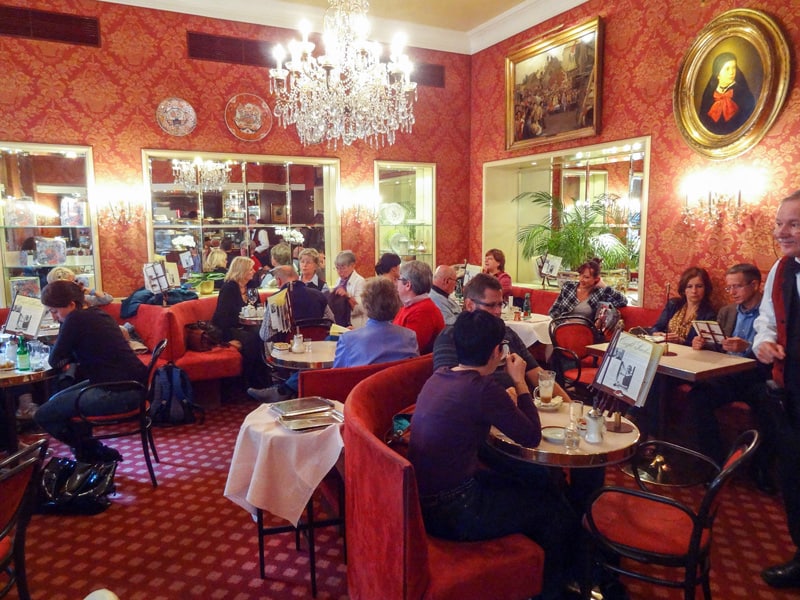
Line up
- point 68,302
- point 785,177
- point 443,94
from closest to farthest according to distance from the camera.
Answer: point 68,302
point 785,177
point 443,94

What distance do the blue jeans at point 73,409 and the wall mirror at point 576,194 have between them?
5.21 meters

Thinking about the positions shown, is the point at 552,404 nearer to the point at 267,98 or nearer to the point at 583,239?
the point at 583,239

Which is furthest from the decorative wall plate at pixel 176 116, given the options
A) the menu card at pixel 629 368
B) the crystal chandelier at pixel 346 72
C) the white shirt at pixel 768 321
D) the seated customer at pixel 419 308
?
the white shirt at pixel 768 321

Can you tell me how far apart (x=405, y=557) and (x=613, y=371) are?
4.21 ft

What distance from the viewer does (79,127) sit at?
21.1ft

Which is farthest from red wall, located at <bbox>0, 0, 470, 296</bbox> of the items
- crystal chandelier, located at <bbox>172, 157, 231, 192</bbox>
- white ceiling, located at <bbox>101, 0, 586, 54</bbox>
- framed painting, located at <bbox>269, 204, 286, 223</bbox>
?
framed painting, located at <bbox>269, 204, 286, 223</bbox>

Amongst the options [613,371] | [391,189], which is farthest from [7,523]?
[391,189]

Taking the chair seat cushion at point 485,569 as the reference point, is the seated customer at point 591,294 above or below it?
above

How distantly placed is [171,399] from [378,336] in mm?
2598

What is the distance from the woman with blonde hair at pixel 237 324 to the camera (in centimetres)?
584

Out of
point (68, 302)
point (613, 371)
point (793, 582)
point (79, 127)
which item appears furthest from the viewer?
point (79, 127)

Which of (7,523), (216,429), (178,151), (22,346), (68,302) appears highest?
(178,151)

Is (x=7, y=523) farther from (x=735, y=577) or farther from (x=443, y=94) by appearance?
(x=443, y=94)

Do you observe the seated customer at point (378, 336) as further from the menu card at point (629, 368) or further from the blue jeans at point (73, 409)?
the blue jeans at point (73, 409)
